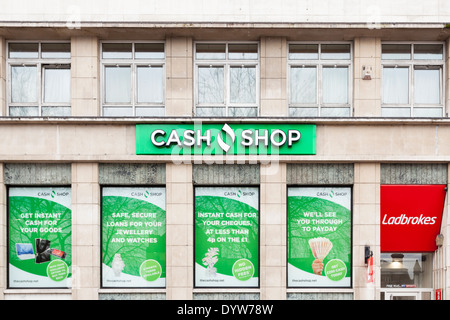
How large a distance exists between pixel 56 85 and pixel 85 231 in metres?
4.37

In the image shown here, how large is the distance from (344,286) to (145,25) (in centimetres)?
922

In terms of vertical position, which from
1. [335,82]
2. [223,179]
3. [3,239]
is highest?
[335,82]

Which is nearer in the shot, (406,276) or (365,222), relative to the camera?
(365,222)

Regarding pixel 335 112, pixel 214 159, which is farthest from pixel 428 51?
pixel 214 159

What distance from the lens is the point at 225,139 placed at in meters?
17.8

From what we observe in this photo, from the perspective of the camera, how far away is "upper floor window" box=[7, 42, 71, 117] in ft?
60.1

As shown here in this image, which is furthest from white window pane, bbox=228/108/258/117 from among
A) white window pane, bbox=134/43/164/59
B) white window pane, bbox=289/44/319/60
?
white window pane, bbox=134/43/164/59

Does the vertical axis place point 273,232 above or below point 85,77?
below

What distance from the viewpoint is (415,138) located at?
17734mm

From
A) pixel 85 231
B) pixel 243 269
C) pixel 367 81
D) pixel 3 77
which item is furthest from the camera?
pixel 3 77

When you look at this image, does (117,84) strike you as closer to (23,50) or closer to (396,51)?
(23,50)

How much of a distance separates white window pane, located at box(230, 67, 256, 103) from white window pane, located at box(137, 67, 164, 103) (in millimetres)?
2101
